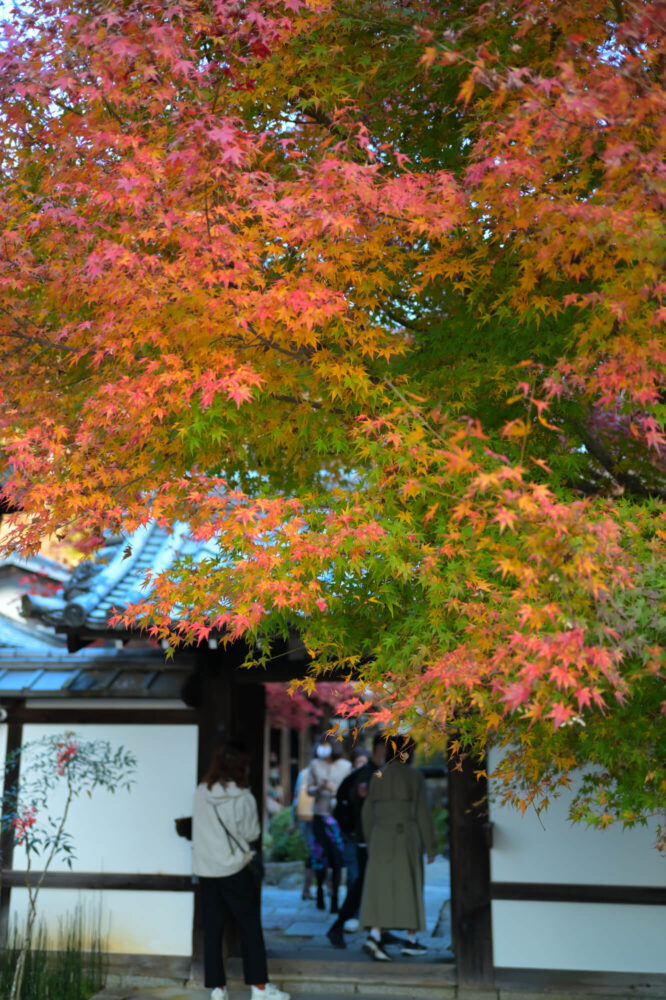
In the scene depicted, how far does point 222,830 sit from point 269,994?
4.15 feet

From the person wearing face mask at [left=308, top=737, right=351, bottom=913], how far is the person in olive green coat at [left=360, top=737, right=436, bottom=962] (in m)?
1.74

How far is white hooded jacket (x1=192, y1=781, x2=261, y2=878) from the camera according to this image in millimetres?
6691

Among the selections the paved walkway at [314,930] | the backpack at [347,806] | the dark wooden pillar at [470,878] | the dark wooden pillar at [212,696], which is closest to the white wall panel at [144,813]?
the dark wooden pillar at [212,696]

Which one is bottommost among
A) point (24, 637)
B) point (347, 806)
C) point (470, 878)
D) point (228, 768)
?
→ point (470, 878)

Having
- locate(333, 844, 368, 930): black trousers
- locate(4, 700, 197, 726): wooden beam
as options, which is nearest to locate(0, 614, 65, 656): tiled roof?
locate(4, 700, 197, 726): wooden beam

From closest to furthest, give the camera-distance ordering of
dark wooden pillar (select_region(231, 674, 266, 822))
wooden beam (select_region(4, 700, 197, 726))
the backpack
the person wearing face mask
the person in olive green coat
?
the person in olive green coat → wooden beam (select_region(4, 700, 197, 726)) → dark wooden pillar (select_region(231, 674, 266, 822)) → the backpack → the person wearing face mask

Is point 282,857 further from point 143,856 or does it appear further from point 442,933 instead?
point 143,856

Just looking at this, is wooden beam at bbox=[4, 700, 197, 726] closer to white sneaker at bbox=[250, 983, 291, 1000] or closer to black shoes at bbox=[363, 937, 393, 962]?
white sneaker at bbox=[250, 983, 291, 1000]

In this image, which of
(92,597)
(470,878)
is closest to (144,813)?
(92,597)

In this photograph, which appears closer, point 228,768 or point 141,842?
point 228,768

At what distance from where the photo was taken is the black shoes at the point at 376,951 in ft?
24.7

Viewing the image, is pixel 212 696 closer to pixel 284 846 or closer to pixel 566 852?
pixel 566 852

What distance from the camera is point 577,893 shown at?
6961 mm

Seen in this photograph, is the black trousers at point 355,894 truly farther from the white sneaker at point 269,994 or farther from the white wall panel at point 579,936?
the white wall panel at point 579,936
